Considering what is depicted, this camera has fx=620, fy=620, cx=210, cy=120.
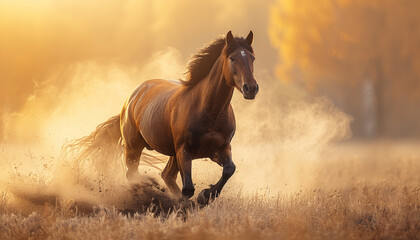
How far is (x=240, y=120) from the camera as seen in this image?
15.1 meters

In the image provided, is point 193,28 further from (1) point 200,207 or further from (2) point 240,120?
(1) point 200,207

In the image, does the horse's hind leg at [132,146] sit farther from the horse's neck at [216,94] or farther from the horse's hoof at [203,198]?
the horse's neck at [216,94]

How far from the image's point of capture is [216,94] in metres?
7.37

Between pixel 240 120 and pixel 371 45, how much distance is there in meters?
5.17

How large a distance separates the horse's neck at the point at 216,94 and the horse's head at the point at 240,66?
20cm

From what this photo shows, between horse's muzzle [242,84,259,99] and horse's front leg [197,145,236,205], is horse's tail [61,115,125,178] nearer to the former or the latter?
horse's front leg [197,145,236,205]

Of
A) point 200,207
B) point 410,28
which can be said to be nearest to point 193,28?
point 410,28

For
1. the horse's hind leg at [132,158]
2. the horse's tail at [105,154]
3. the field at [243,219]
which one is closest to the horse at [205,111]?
the field at [243,219]

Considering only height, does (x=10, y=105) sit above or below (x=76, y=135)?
above

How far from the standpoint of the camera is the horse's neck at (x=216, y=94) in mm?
7352

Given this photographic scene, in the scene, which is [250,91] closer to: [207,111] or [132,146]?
[207,111]

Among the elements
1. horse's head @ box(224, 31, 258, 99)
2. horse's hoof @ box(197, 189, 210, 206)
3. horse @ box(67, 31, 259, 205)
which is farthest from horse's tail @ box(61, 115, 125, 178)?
horse's head @ box(224, 31, 258, 99)

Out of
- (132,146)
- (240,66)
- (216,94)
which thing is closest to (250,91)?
(240,66)

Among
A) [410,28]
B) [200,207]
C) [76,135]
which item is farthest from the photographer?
[410,28]
